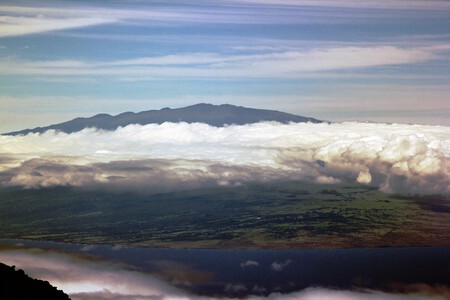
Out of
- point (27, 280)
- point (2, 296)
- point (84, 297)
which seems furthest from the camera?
point (84, 297)

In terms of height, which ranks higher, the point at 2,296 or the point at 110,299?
the point at 2,296

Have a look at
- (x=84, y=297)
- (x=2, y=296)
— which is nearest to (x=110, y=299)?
(x=84, y=297)

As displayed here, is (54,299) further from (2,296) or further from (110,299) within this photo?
(110,299)

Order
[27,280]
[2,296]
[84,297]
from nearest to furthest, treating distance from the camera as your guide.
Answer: [2,296]
[27,280]
[84,297]

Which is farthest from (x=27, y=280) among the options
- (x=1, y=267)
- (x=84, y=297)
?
(x=84, y=297)

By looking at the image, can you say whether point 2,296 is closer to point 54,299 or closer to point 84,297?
point 54,299

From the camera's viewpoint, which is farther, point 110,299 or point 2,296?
point 110,299

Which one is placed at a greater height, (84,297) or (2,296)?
(2,296)
